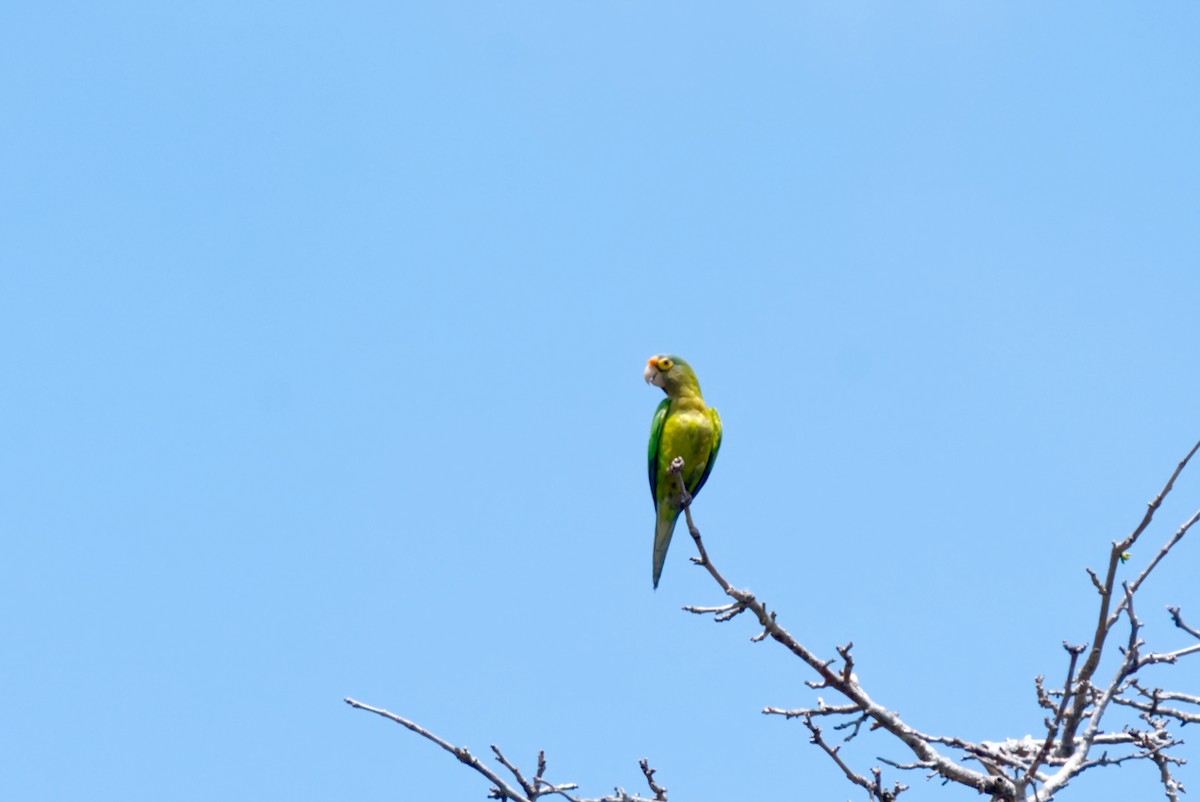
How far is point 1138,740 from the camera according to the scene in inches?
222

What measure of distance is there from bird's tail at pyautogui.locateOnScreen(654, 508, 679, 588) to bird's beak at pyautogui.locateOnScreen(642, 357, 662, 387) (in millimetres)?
1420

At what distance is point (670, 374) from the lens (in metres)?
9.87

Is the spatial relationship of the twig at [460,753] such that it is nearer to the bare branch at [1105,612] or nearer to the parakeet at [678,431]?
the bare branch at [1105,612]

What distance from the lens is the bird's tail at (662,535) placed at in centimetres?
847

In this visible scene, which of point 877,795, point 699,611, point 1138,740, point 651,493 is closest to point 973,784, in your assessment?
point 877,795

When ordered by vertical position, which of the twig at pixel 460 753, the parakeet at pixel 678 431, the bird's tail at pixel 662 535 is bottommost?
the twig at pixel 460 753

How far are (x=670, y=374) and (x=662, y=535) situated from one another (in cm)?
175

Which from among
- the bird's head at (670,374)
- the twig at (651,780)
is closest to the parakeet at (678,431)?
the bird's head at (670,374)

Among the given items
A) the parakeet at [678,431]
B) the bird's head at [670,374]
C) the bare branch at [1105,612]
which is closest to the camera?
the bare branch at [1105,612]

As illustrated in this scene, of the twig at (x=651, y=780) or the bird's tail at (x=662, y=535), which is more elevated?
the bird's tail at (x=662, y=535)

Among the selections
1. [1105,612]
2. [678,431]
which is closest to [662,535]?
[678,431]

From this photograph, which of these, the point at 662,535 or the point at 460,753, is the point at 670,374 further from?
the point at 460,753

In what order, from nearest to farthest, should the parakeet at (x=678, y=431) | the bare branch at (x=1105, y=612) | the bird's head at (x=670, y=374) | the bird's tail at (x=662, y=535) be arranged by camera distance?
the bare branch at (x=1105, y=612), the bird's tail at (x=662, y=535), the parakeet at (x=678, y=431), the bird's head at (x=670, y=374)

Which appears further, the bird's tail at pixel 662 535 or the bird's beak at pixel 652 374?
the bird's beak at pixel 652 374
